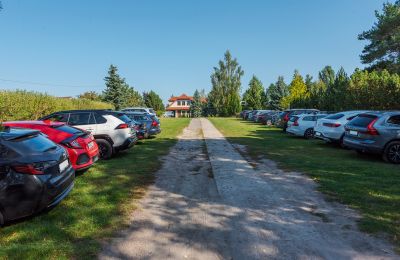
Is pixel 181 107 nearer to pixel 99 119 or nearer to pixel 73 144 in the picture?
pixel 99 119

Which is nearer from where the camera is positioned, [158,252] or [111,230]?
[158,252]

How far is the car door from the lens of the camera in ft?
36.7

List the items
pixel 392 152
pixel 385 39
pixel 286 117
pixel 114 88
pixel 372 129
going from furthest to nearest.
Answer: pixel 114 88, pixel 385 39, pixel 286 117, pixel 372 129, pixel 392 152

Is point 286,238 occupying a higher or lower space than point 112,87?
lower

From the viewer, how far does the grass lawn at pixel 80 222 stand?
13.3 ft

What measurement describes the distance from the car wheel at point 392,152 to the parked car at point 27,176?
9222 mm

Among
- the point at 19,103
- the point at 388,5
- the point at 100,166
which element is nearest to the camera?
the point at 100,166

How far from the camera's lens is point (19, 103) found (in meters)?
20.7

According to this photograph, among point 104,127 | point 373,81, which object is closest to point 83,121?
point 104,127

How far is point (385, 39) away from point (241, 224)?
33611mm

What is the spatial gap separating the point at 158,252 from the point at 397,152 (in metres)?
8.90

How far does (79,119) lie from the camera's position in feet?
37.7

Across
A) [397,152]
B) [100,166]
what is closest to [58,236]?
[100,166]

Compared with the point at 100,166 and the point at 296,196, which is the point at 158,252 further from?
the point at 100,166
